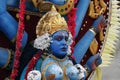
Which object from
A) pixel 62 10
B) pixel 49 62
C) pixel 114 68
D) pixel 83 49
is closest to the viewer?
pixel 49 62

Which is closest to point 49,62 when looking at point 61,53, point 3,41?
point 61,53

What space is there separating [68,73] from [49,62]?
0.15 m

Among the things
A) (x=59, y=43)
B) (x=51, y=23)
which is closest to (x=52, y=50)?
(x=59, y=43)

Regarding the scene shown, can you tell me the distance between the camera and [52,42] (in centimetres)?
302

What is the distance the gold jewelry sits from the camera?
10.5 ft

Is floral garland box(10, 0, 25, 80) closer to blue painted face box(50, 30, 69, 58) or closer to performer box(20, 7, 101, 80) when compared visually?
performer box(20, 7, 101, 80)

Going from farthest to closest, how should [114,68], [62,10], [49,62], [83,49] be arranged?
[114,68] → [83,49] → [62,10] → [49,62]

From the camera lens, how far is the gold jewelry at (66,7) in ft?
10.5

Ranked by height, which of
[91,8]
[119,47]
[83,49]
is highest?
[91,8]

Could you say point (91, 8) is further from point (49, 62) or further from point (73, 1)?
point (49, 62)

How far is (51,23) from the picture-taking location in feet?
9.85

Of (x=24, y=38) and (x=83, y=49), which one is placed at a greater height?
(x=24, y=38)

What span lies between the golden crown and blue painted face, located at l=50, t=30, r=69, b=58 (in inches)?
1.2

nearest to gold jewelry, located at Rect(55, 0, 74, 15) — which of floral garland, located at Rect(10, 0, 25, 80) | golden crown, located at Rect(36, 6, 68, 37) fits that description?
golden crown, located at Rect(36, 6, 68, 37)
